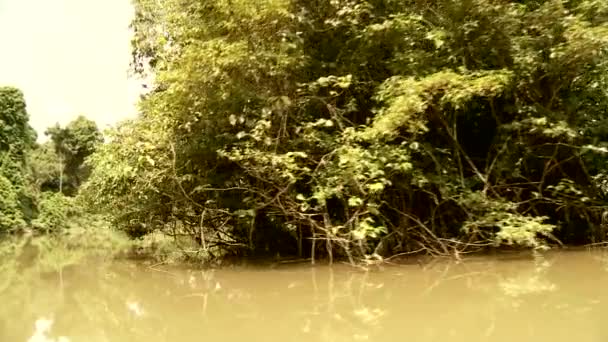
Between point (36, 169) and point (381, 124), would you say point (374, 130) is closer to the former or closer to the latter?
point (381, 124)

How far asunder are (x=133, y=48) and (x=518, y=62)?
6.88 metres

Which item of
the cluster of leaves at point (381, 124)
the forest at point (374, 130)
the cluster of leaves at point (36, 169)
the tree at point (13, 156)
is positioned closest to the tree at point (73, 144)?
the cluster of leaves at point (36, 169)

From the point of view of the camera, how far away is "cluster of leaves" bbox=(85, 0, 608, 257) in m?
5.66

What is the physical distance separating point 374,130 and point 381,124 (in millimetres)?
95

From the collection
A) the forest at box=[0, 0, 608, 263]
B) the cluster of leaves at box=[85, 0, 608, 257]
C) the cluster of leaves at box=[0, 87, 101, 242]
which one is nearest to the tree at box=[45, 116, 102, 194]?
the cluster of leaves at box=[0, 87, 101, 242]

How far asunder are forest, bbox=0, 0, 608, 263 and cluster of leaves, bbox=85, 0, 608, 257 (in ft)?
0.07

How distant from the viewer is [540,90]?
651 centimetres

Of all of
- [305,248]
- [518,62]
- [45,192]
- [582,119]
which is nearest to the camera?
[518,62]

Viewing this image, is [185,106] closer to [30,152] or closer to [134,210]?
[134,210]

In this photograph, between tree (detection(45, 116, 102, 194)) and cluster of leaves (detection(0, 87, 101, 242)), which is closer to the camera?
cluster of leaves (detection(0, 87, 101, 242))

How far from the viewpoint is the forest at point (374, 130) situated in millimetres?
5672

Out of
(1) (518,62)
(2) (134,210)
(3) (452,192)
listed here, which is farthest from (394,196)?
(2) (134,210)

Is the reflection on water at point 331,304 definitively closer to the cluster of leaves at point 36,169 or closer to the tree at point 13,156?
the cluster of leaves at point 36,169

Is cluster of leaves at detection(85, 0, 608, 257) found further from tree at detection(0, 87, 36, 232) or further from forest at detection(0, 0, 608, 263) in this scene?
tree at detection(0, 87, 36, 232)
